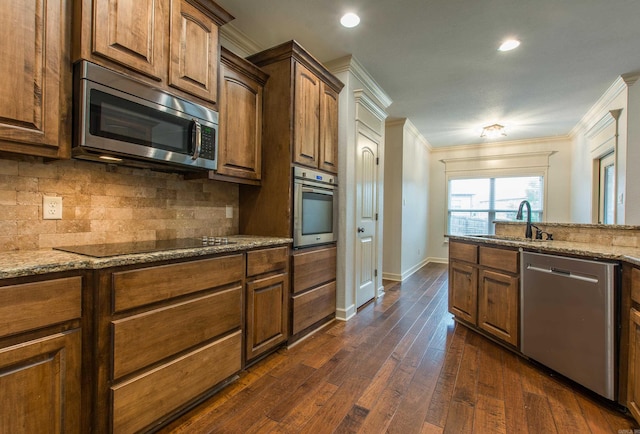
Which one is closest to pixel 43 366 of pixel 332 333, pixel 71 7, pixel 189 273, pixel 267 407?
pixel 189 273

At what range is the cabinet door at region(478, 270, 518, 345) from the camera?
7.71 ft

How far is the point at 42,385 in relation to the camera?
1114 millimetres

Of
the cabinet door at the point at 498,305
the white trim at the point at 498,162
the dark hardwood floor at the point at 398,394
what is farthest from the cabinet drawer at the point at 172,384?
the white trim at the point at 498,162

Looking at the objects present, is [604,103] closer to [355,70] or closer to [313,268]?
[355,70]

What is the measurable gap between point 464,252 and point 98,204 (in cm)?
303

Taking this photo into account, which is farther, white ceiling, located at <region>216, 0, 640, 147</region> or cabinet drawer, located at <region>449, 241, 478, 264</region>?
cabinet drawer, located at <region>449, 241, 478, 264</region>

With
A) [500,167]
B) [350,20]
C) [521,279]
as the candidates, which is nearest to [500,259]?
[521,279]

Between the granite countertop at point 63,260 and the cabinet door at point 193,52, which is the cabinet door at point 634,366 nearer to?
the granite countertop at point 63,260

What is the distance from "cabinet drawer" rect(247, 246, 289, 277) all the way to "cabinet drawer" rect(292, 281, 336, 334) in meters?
0.37

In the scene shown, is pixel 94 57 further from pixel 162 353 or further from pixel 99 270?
pixel 162 353

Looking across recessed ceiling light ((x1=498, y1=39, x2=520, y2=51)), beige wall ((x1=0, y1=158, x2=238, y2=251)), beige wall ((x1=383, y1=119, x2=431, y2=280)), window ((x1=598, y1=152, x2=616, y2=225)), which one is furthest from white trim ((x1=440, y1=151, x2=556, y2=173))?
beige wall ((x1=0, y1=158, x2=238, y2=251))

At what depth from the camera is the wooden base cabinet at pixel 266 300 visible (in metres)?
2.02

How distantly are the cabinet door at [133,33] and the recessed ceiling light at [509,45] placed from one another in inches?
114

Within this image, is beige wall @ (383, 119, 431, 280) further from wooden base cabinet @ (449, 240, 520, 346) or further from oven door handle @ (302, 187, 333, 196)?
oven door handle @ (302, 187, 333, 196)
